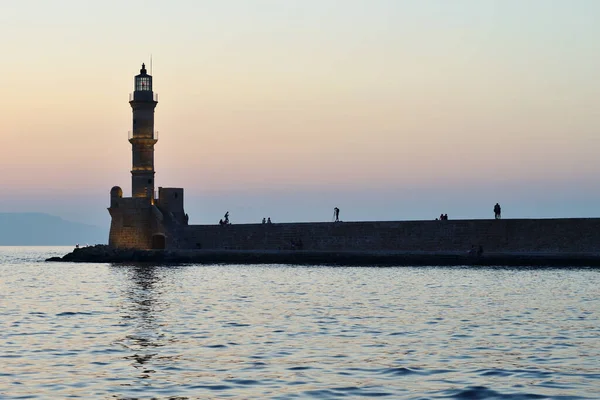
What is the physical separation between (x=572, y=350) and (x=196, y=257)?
37895 millimetres

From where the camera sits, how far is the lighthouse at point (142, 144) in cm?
5444

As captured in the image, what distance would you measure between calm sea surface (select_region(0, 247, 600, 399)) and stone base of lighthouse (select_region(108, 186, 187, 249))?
22.3m

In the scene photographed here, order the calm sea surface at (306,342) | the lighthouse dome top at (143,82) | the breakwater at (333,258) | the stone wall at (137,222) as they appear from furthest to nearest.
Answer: the lighthouse dome top at (143,82)
the stone wall at (137,222)
the breakwater at (333,258)
the calm sea surface at (306,342)

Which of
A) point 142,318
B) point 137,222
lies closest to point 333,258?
point 137,222

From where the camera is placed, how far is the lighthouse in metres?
54.4

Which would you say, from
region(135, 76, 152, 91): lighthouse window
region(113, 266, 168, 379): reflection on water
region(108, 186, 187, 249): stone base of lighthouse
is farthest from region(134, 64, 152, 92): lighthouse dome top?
region(113, 266, 168, 379): reflection on water

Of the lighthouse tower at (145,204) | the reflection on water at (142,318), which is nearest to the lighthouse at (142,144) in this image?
the lighthouse tower at (145,204)

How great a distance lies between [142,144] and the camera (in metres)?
54.5

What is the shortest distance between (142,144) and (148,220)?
15.1 feet

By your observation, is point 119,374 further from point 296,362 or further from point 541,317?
point 541,317

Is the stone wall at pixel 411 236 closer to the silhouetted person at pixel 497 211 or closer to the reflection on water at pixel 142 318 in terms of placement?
the silhouetted person at pixel 497 211

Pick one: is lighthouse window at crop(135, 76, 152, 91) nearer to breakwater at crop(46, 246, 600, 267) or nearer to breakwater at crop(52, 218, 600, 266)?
breakwater at crop(52, 218, 600, 266)

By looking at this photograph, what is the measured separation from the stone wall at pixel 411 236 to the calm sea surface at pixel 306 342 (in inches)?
427

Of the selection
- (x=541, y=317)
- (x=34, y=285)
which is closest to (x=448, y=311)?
(x=541, y=317)
